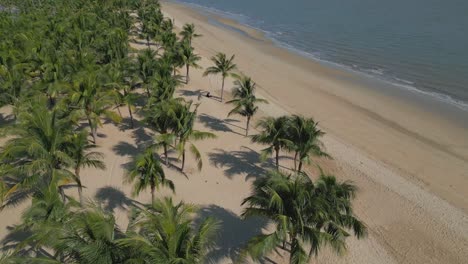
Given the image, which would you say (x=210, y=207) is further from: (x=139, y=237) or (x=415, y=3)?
(x=415, y=3)

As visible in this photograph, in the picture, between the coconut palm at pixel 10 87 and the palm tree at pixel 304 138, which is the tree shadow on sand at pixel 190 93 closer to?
the coconut palm at pixel 10 87

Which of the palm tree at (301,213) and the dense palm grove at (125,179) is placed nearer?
the dense palm grove at (125,179)

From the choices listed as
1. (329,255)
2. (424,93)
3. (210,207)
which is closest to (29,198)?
(210,207)

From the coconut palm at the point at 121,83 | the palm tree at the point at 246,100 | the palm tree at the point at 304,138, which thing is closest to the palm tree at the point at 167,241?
the palm tree at the point at 304,138

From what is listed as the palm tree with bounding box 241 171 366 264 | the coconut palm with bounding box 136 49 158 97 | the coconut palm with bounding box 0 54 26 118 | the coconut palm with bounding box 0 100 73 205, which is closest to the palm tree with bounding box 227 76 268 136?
the coconut palm with bounding box 136 49 158 97

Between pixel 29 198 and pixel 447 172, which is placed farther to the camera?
pixel 447 172

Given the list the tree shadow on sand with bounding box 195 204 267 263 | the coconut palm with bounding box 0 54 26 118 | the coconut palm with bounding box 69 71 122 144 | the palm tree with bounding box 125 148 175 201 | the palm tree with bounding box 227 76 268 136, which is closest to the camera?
the palm tree with bounding box 125 148 175 201

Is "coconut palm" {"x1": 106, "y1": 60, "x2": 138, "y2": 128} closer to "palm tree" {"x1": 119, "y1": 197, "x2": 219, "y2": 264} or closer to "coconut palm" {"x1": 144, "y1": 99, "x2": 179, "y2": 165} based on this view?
"coconut palm" {"x1": 144, "y1": 99, "x2": 179, "y2": 165}
